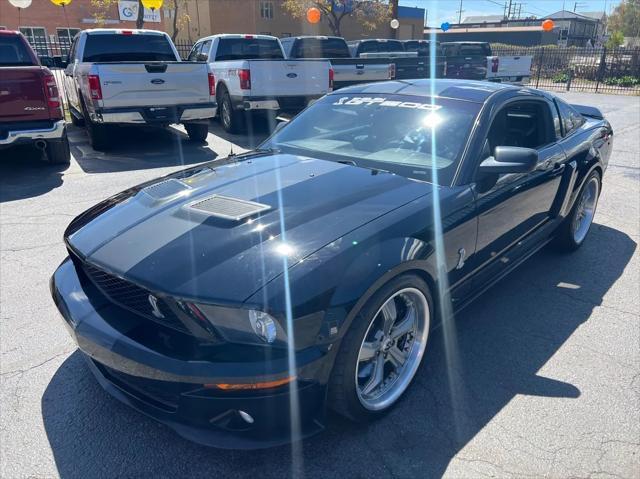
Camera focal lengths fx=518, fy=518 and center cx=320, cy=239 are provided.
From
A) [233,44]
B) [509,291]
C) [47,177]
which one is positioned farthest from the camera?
[233,44]

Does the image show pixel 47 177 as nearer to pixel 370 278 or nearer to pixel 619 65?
pixel 370 278

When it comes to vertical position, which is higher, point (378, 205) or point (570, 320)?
point (378, 205)

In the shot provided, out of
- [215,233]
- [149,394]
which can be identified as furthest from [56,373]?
[215,233]

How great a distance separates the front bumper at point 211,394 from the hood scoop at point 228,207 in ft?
2.23

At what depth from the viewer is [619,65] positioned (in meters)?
26.0

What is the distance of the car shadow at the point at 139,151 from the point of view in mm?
8117

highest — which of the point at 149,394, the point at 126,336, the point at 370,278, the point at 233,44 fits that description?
the point at 233,44

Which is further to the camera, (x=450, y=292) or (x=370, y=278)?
(x=450, y=292)

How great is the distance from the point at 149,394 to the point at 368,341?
3.41 feet

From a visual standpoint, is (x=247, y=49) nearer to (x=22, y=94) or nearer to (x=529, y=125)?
(x=22, y=94)

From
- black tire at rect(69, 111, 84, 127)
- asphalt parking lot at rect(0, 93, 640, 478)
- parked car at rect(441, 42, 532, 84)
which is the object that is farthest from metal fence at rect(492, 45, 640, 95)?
asphalt parking lot at rect(0, 93, 640, 478)

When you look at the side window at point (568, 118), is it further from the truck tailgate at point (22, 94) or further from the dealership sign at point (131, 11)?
the dealership sign at point (131, 11)

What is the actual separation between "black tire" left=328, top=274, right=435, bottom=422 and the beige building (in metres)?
37.8

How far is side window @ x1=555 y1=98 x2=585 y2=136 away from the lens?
4426mm
